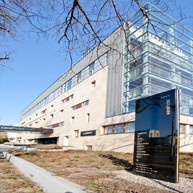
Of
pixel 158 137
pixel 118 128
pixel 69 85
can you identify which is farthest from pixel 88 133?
pixel 158 137

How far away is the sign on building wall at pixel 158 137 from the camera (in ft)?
21.2

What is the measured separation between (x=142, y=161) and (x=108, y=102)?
68.2 ft

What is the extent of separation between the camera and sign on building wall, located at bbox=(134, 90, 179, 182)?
21.2 ft

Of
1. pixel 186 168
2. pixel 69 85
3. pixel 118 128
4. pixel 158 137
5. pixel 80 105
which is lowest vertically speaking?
pixel 186 168

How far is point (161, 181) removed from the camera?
6.54m

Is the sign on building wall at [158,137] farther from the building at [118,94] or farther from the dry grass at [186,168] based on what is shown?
the building at [118,94]

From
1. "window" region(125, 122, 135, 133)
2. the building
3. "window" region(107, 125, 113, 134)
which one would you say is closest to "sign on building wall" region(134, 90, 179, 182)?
the building

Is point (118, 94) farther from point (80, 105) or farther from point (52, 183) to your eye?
point (52, 183)

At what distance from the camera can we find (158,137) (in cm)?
703

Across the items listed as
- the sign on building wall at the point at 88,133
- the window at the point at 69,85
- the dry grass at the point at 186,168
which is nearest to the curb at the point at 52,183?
the dry grass at the point at 186,168

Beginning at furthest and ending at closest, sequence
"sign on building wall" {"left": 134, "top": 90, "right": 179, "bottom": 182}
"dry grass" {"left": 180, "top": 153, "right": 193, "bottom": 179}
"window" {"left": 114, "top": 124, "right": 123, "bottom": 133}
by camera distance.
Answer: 1. "window" {"left": 114, "top": 124, "right": 123, "bottom": 133}
2. "dry grass" {"left": 180, "top": 153, "right": 193, "bottom": 179}
3. "sign on building wall" {"left": 134, "top": 90, "right": 179, "bottom": 182}

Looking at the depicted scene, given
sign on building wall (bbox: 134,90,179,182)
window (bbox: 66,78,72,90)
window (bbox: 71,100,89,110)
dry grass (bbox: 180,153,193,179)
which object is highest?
window (bbox: 66,78,72,90)

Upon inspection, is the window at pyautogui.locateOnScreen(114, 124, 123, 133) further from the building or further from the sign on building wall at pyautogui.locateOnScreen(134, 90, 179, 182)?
the sign on building wall at pyautogui.locateOnScreen(134, 90, 179, 182)

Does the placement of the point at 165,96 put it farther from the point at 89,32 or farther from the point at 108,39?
the point at 89,32
